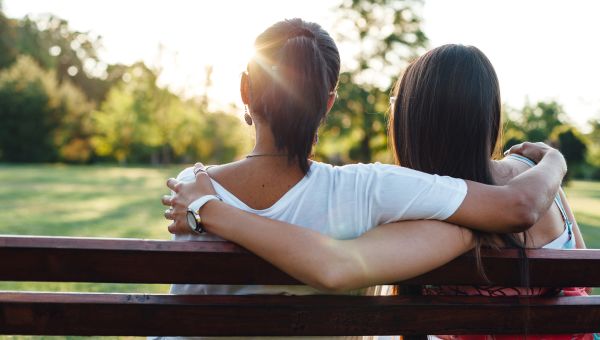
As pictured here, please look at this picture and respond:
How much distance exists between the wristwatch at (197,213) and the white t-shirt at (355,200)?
0.07 metres

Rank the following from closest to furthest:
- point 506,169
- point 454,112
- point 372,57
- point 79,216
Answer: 1. point 454,112
2. point 506,169
3. point 79,216
4. point 372,57

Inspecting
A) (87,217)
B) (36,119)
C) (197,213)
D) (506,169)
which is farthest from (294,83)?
(36,119)

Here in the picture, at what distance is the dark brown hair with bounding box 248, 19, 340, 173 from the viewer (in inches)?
73.9

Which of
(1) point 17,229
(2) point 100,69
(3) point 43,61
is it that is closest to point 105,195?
(1) point 17,229

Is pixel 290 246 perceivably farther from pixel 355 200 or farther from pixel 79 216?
pixel 79 216

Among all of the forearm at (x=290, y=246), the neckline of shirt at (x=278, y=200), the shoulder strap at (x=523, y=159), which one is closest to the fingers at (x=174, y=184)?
the neckline of shirt at (x=278, y=200)

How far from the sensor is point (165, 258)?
1625mm

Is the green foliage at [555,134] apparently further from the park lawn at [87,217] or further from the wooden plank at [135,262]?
the wooden plank at [135,262]

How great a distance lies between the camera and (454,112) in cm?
205

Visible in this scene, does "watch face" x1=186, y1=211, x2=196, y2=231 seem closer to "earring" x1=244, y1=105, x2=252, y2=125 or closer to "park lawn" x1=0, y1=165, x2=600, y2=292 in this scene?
"earring" x1=244, y1=105, x2=252, y2=125

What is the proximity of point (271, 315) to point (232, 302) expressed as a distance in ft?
0.37

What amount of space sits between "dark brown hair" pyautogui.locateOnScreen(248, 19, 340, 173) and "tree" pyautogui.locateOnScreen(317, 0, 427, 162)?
1261 inches

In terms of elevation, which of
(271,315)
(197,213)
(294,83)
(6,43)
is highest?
(294,83)

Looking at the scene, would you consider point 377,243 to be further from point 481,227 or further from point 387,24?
point 387,24
